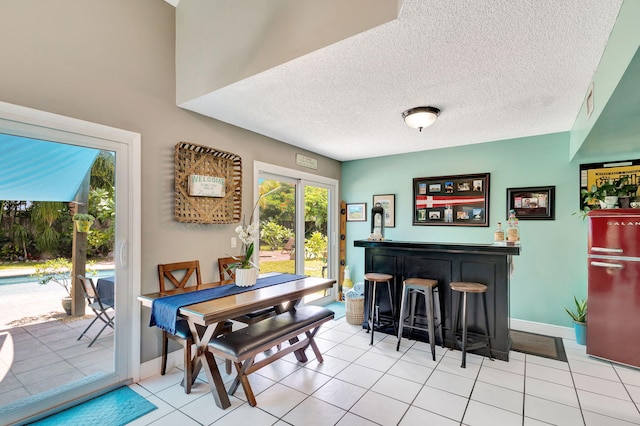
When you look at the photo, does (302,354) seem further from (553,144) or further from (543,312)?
(553,144)

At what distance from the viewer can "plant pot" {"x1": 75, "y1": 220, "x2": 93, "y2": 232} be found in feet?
7.57

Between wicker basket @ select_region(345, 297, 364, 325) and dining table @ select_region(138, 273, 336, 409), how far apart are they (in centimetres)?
130

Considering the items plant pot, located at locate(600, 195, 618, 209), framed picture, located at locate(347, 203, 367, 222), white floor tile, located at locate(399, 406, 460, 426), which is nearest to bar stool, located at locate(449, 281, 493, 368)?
white floor tile, located at locate(399, 406, 460, 426)

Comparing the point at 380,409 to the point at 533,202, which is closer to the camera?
the point at 380,409

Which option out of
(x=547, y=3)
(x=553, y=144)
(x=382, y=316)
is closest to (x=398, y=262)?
(x=382, y=316)

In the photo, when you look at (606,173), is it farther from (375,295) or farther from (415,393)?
(415,393)

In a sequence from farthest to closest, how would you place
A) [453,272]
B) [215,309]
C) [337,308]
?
[337,308]
[453,272]
[215,309]

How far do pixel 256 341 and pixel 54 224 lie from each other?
5.60 feet

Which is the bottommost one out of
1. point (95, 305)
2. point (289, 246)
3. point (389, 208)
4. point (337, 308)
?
point (337, 308)

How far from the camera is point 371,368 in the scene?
2.75m

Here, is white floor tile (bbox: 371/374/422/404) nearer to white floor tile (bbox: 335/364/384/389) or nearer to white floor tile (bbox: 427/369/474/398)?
white floor tile (bbox: 335/364/384/389)

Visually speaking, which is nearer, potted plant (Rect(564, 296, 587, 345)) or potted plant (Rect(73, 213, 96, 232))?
potted plant (Rect(73, 213, 96, 232))

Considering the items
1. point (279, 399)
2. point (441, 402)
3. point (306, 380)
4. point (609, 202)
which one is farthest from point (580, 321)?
point (279, 399)

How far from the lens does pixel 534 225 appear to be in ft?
12.3
